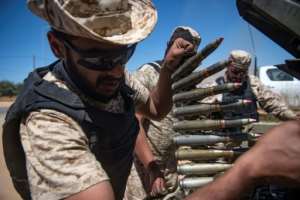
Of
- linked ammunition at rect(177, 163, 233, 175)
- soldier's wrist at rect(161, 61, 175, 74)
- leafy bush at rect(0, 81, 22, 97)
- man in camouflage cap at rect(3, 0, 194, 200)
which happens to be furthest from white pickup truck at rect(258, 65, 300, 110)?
leafy bush at rect(0, 81, 22, 97)

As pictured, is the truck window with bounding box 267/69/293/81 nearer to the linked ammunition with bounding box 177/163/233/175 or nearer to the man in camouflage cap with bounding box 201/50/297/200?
the man in camouflage cap with bounding box 201/50/297/200

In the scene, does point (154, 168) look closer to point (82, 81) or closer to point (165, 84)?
point (165, 84)

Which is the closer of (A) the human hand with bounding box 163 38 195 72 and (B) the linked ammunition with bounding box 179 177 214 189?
(A) the human hand with bounding box 163 38 195 72

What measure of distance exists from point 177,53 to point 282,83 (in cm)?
1661

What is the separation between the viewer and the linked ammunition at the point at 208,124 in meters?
3.60

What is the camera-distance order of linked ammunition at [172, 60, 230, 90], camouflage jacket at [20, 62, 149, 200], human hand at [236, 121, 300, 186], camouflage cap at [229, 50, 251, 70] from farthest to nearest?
camouflage cap at [229, 50, 251, 70], linked ammunition at [172, 60, 230, 90], camouflage jacket at [20, 62, 149, 200], human hand at [236, 121, 300, 186]

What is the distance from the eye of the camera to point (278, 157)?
1.03 m

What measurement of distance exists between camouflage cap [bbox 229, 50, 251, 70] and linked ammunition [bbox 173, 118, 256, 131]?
2594mm

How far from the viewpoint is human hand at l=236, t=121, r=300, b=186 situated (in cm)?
102

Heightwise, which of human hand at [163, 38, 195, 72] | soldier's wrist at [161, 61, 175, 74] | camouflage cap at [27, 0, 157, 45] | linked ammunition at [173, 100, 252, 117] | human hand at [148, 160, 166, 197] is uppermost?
camouflage cap at [27, 0, 157, 45]

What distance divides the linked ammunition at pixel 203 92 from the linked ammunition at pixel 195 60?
0.17 metres

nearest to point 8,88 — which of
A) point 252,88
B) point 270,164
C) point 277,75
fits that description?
point 277,75

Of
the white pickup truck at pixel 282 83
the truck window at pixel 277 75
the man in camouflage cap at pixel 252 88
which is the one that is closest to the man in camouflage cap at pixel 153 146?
the man in camouflage cap at pixel 252 88

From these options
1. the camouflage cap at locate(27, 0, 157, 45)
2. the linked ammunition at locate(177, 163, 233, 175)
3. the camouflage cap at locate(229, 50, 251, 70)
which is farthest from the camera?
the camouflage cap at locate(229, 50, 251, 70)
